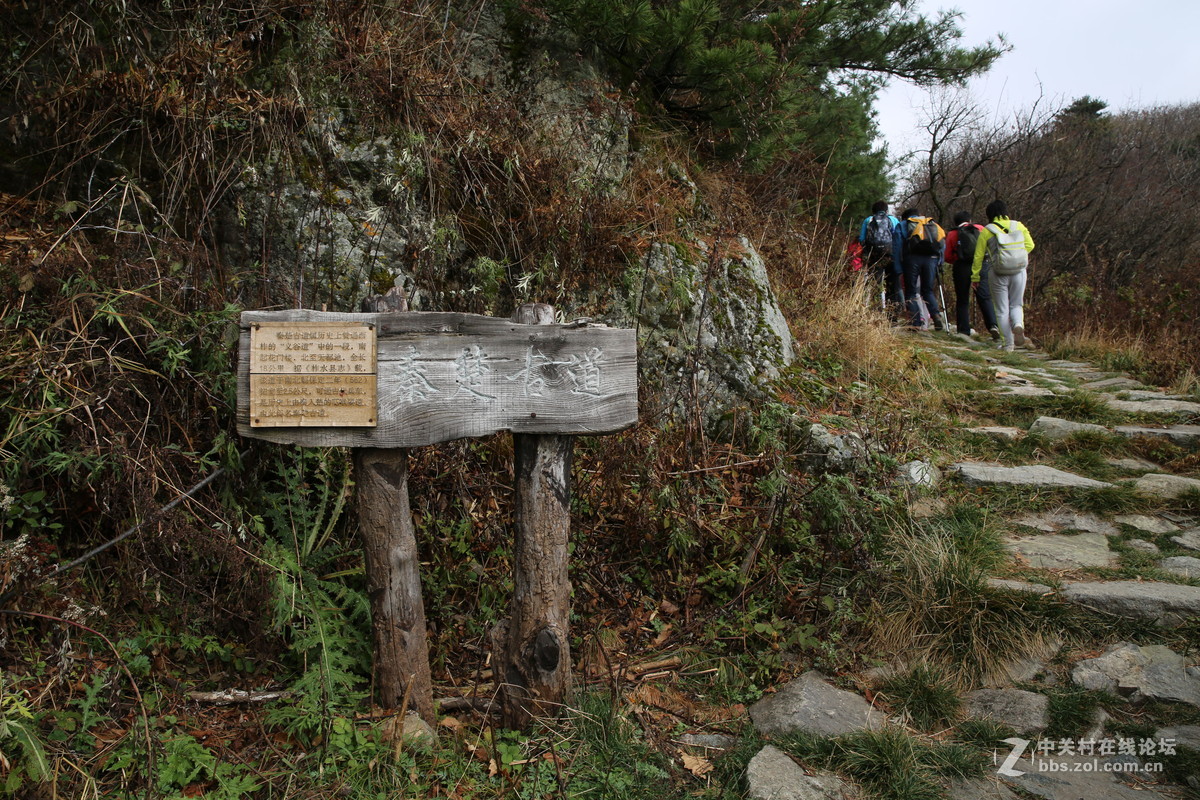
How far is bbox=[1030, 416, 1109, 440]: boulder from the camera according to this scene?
18.6ft

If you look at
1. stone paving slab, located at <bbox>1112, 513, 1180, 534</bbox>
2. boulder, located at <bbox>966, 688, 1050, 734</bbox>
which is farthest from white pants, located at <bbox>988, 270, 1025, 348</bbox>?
boulder, located at <bbox>966, 688, 1050, 734</bbox>

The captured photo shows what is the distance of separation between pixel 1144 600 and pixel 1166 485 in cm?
171

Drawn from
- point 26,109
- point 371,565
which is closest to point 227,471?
point 371,565

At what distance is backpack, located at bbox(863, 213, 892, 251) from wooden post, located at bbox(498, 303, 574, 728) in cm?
806

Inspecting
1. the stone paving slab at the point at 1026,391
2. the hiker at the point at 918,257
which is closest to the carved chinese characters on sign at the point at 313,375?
the stone paving slab at the point at 1026,391

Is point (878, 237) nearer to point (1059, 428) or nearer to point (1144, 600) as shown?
point (1059, 428)

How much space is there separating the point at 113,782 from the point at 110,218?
267 cm

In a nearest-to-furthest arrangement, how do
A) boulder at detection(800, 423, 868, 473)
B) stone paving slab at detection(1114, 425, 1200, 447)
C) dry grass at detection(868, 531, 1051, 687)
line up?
1. dry grass at detection(868, 531, 1051, 687)
2. boulder at detection(800, 423, 868, 473)
3. stone paving slab at detection(1114, 425, 1200, 447)

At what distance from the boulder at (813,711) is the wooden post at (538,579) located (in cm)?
89

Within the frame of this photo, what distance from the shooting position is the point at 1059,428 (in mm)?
5773

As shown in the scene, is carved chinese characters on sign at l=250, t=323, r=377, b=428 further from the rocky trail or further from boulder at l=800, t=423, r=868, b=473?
boulder at l=800, t=423, r=868, b=473

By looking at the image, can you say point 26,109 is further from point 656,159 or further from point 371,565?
point 656,159

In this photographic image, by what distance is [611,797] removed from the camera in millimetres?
2646

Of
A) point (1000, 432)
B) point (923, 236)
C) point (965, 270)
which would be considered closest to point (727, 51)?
point (1000, 432)
